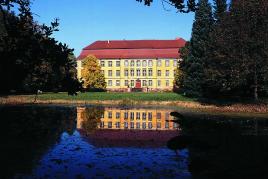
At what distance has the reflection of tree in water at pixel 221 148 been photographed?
2426mm

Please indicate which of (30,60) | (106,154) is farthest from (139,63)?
(30,60)

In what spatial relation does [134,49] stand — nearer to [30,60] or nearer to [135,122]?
[135,122]

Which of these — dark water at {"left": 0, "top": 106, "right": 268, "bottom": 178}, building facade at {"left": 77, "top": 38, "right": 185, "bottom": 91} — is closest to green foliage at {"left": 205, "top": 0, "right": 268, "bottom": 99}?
dark water at {"left": 0, "top": 106, "right": 268, "bottom": 178}

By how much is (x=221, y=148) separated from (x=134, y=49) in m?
92.2

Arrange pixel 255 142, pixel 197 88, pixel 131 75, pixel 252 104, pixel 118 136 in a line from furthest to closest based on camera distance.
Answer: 1. pixel 131 75
2. pixel 197 88
3. pixel 252 104
4. pixel 118 136
5. pixel 255 142

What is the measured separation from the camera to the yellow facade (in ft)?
340

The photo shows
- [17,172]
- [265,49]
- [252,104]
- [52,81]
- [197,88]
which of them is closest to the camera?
[52,81]

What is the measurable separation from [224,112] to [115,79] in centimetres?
6981

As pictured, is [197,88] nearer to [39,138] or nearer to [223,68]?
[223,68]

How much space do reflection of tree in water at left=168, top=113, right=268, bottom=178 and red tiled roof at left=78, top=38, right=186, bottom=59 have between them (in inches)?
3231

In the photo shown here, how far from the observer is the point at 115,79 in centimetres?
10594

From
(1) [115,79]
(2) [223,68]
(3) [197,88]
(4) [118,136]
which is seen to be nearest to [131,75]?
(1) [115,79]

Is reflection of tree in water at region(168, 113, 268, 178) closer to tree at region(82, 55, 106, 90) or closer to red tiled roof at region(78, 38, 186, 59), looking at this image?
tree at region(82, 55, 106, 90)

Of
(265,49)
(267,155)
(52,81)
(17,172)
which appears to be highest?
(265,49)
